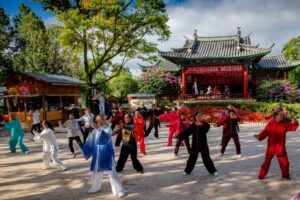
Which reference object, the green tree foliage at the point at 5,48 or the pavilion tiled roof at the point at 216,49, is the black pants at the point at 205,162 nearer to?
the pavilion tiled roof at the point at 216,49

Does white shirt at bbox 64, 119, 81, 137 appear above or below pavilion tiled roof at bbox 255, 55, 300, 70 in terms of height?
below

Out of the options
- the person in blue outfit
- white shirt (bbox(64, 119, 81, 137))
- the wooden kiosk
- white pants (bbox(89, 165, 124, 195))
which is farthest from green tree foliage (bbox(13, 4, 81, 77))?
white pants (bbox(89, 165, 124, 195))

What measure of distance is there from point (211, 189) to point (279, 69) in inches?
1025

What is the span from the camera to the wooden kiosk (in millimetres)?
19750

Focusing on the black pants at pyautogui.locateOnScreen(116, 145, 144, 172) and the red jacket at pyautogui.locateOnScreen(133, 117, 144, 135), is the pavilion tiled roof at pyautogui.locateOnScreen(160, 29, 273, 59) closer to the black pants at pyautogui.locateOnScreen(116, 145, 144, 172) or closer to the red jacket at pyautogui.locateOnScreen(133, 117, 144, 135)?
the red jacket at pyautogui.locateOnScreen(133, 117, 144, 135)

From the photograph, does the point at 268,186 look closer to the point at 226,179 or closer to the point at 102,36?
the point at 226,179

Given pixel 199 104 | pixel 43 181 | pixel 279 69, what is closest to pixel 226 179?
pixel 43 181

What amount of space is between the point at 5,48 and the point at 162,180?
36733 mm

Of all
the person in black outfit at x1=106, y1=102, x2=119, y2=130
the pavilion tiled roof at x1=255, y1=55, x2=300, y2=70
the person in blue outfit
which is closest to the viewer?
the person in blue outfit

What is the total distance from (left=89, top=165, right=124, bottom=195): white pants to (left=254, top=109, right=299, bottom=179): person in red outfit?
120 inches

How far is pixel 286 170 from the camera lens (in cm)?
648

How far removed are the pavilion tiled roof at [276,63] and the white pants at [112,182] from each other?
85.9 ft

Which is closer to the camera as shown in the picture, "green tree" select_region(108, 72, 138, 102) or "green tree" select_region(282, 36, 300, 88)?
"green tree" select_region(282, 36, 300, 88)

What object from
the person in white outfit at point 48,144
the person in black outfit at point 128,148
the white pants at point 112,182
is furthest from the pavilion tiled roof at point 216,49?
the white pants at point 112,182
